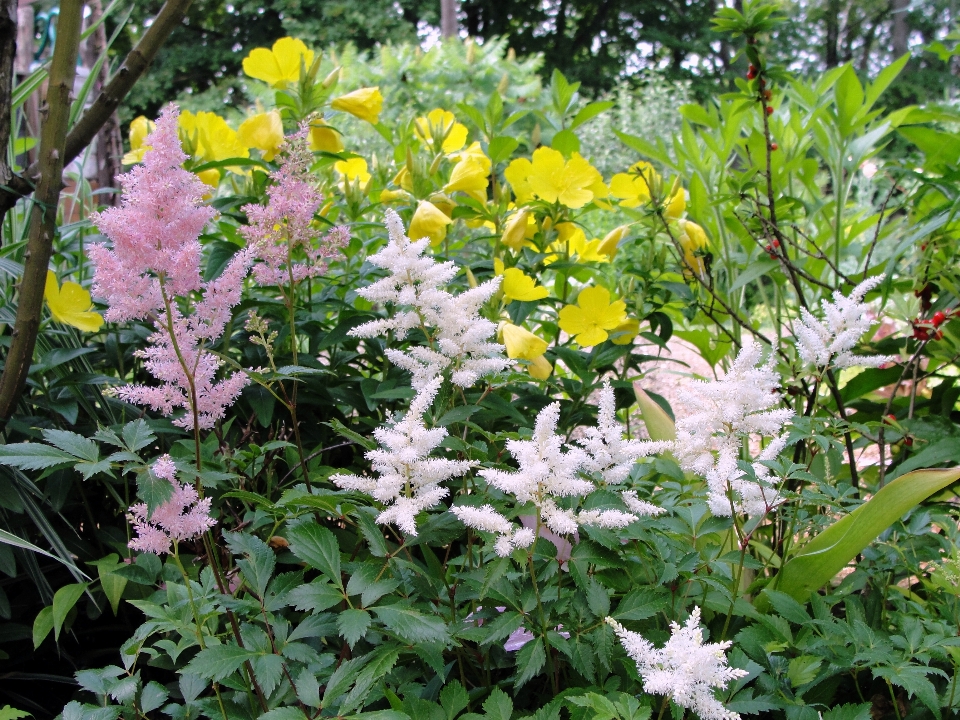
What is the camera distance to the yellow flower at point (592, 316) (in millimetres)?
1247

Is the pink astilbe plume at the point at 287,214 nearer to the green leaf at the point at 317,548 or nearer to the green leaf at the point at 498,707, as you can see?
the green leaf at the point at 317,548

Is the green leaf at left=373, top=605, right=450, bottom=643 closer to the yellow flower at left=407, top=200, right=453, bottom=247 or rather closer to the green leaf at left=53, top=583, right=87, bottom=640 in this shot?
the green leaf at left=53, top=583, right=87, bottom=640

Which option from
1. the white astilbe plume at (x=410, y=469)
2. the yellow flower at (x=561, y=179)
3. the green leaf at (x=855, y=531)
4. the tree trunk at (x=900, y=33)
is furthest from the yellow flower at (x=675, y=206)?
the tree trunk at (x=900, y=33)

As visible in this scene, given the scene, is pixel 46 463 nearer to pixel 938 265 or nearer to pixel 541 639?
pixel 541 639

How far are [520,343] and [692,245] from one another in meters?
0.57

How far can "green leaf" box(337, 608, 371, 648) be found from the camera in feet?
1.95

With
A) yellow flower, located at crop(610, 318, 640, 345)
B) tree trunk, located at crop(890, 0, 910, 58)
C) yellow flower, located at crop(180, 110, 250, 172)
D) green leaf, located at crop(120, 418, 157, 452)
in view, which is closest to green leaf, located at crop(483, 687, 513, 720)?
green leaf, located at crop(120, 418, 157, 452)

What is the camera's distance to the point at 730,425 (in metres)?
0.73

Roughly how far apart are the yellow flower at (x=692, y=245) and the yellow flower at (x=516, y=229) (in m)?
0.32

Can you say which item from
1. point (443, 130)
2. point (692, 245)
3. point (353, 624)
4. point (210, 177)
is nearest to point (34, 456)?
point (353, 624)

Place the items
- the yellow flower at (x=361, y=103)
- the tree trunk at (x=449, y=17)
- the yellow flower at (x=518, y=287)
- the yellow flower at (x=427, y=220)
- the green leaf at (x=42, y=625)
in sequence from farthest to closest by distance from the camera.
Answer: the tree trunk at (x=449, y=17)
the yellow flower at (x=361, y=103)
the yellow flower at (x=427, y=220)
the yellow flower at (x=518, y=287)
the green leaf at (x=42, y=625)

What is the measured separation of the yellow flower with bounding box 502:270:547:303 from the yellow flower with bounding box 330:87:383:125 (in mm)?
437

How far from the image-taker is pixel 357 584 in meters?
0.66

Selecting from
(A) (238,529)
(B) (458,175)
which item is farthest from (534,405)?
(A) (238,529)
